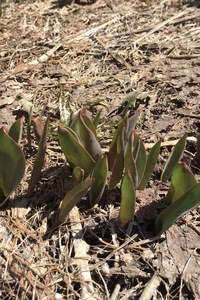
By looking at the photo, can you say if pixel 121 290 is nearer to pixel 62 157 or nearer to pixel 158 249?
pixel 158 249

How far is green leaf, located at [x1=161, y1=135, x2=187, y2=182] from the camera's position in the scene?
160 cm

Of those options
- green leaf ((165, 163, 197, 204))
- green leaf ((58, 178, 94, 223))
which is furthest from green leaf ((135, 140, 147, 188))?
green leaf ((58, 178, 94, 223))

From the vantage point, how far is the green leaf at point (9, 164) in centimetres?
141

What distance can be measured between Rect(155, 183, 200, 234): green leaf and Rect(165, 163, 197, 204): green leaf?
3.7 inches

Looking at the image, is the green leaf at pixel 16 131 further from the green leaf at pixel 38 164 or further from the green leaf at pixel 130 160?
the green leaf at pixel 130 160

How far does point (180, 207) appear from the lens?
1.40 m

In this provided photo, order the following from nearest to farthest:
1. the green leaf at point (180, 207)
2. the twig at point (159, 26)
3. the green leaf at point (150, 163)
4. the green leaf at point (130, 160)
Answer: the green leaf at point (180, 207), the green leaf at point (130, 160), the green leaf at point (150, 163), the twig at point (159, 26)

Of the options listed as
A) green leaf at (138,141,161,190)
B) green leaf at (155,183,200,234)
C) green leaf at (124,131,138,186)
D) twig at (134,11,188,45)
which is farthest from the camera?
twig at (134,11,188,45)

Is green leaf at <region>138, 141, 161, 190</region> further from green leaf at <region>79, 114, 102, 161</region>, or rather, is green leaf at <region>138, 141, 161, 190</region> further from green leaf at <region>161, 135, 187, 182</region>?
green leaf at <region>79, 114, 102, 161</region>

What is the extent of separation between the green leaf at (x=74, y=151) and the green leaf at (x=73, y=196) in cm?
15

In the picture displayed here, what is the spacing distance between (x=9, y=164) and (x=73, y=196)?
26cm

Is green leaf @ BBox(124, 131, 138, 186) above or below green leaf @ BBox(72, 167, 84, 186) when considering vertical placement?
above

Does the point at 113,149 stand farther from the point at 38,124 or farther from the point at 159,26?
the point at 159,26

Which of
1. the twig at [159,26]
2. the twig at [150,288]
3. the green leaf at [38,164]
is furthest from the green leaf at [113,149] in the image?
the twig at [159,26]
